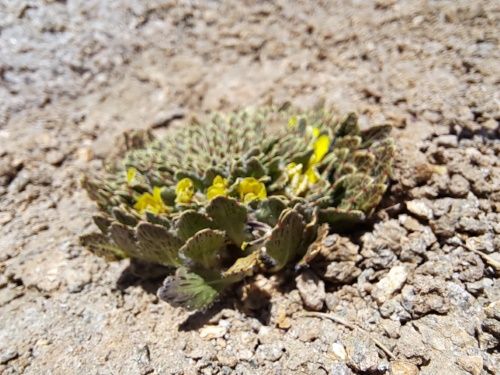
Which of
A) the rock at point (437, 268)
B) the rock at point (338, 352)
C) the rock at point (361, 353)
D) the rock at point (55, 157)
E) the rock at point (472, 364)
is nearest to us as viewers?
the rock at point (472, 364)

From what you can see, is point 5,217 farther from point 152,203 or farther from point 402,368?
point 402,368

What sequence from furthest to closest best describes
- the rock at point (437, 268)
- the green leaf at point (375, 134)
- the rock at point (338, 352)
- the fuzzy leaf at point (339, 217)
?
the green leaf at point (375, 134), the fuzzy leaf at point (339, 217), the rock at point (437, 268), the rock at point (338, 352)

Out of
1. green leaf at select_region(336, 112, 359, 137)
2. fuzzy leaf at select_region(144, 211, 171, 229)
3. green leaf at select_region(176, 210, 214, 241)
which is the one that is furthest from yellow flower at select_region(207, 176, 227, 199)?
green leaf at select_region(336, 112, 359, 137)

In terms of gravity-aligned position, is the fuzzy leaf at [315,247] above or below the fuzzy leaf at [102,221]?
below

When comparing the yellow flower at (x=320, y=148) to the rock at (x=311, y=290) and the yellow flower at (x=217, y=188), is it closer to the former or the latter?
the yellow flower at (x=217, y=188)

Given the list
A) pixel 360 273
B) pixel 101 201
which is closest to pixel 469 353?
pixel 360 273

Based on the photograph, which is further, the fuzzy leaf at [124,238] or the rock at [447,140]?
the rock at [447,140]

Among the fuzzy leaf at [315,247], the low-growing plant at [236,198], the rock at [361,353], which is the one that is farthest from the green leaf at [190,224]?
the rock at [361,353]

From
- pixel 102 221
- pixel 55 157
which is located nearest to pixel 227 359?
pixel 102 221
